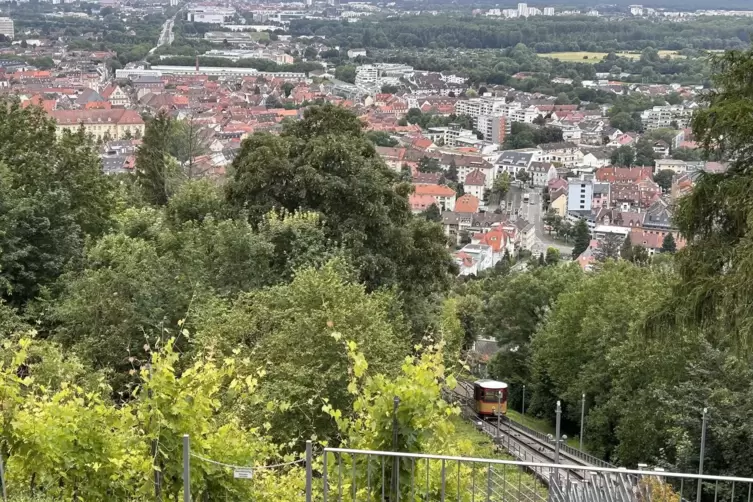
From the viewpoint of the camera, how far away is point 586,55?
134375 millimetres

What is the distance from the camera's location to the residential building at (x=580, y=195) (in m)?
64.2

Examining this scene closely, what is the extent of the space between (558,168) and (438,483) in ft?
233

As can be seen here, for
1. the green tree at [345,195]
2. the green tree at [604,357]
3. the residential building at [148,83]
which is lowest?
the residential building at [148,83]

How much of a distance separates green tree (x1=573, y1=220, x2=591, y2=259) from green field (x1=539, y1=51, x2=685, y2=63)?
7775 cm

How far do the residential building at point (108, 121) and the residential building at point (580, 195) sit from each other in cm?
3066

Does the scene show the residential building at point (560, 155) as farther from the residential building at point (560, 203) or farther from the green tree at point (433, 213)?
the green tree at point (433, 213)

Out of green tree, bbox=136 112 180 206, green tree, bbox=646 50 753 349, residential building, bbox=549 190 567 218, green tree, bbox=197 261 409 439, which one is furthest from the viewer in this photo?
residential building, bbox=549 190 567 218

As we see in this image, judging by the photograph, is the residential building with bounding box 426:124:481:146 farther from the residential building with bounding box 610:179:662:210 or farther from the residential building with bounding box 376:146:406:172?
the residential building with bounding box 610:179:662:210

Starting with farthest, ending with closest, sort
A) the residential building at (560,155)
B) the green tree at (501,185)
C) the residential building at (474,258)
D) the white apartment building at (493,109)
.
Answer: the white apartment building at (493,109) < the residential building at (560,155) < the green tree at (501,185) < the residential building at (474,258)

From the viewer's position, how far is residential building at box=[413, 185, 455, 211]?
60906 millimetres

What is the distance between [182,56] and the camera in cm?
11188

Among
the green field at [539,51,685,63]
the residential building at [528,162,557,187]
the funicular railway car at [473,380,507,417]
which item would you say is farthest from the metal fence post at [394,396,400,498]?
the green field at [539,51,685,63]

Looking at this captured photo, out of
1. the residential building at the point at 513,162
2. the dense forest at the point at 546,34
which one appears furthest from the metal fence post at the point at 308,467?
the dense forest at the point at 546,34

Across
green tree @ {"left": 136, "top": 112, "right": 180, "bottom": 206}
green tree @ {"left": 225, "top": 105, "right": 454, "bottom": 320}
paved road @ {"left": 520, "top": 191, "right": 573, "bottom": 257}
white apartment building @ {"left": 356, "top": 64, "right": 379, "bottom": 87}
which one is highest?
green tree @ {"left": 225, "top": 105, "right": 454, "bottom": 320}
